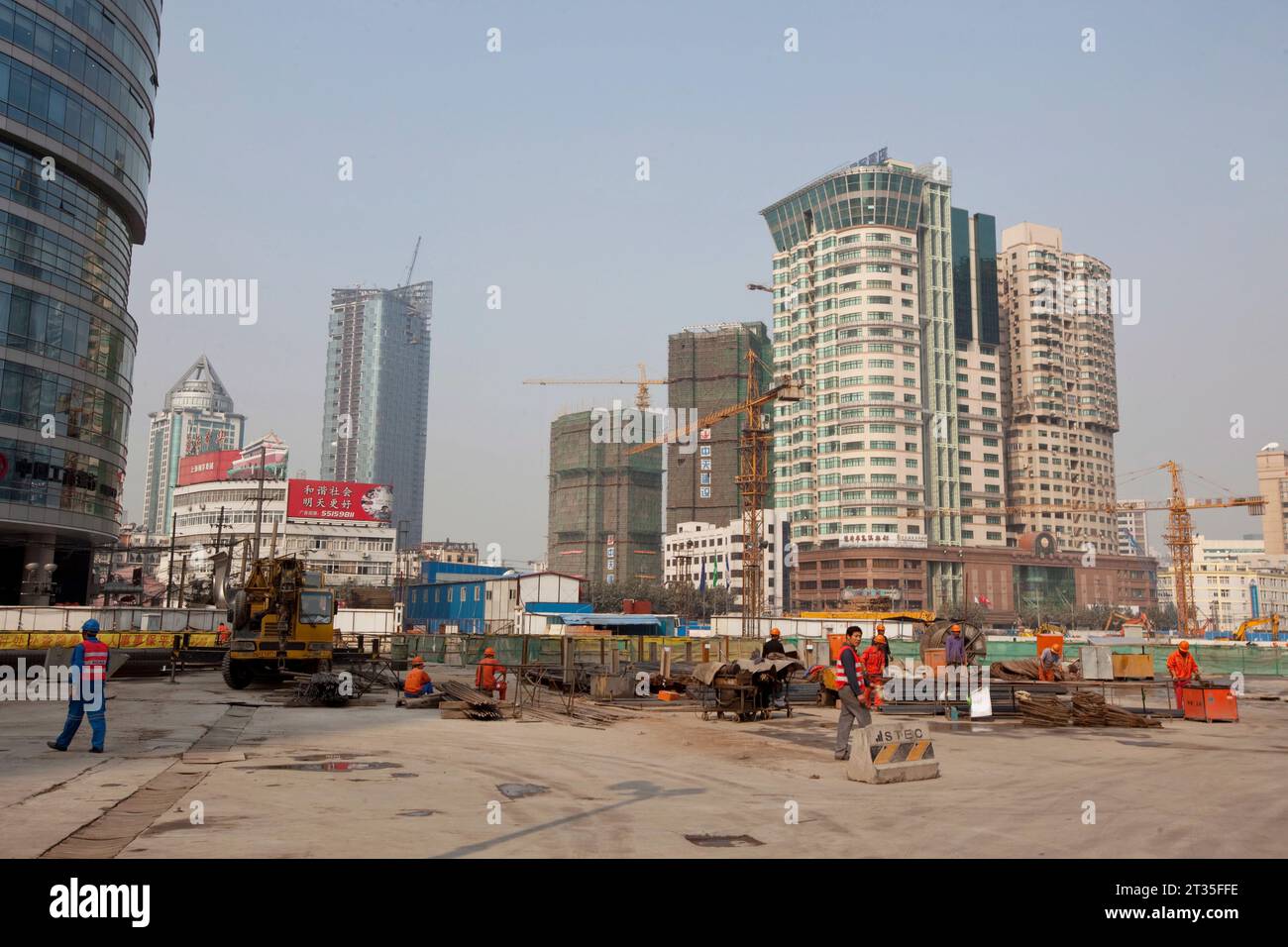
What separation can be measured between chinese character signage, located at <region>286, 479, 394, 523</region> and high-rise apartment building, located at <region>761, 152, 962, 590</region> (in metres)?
70.3

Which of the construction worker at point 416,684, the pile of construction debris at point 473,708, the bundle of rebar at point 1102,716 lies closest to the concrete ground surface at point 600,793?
the bundle of rebar at point 1102,716

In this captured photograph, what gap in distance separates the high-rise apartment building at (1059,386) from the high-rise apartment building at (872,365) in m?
28.7

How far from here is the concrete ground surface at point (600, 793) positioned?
819cm

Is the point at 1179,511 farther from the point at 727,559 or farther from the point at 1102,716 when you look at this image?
the point at 1102,716

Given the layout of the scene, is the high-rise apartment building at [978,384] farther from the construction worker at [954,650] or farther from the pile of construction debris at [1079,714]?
the pile of construction debris at [1079,714]

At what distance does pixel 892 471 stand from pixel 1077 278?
72.6 meters

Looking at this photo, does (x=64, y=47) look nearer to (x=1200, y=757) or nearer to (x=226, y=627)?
(x=226, y=627)

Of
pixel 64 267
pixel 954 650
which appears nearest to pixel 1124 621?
pixel 954 650

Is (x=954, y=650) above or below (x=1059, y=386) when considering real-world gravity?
below

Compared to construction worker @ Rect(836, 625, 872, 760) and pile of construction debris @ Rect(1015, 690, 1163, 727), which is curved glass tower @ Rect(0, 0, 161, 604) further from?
pile of construction debris @ Rect(1015, 690, 1163, 727)

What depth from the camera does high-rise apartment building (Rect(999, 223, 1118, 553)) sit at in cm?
18375

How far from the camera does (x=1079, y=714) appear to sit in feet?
67.8

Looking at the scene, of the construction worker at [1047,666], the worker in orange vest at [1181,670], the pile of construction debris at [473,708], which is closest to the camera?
the pile of construction debris at [473,708]

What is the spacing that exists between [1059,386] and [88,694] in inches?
7782
